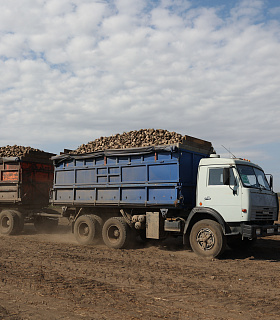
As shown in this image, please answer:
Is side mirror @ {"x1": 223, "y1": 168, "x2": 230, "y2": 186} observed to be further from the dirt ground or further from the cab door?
the dirt ground

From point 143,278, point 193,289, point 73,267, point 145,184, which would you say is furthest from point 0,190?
point 193,289

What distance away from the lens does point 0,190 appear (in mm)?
16125

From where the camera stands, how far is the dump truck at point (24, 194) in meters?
15.5

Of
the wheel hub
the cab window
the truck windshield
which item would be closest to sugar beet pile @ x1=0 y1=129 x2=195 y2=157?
the cab window

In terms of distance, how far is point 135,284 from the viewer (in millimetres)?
7051

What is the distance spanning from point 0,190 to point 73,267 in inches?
355

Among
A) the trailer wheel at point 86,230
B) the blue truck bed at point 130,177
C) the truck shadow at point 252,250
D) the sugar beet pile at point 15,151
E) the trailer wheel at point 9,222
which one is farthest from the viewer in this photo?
the sugar beet pile at point 15,151

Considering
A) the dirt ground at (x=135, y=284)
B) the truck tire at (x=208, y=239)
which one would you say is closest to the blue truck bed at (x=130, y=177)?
the truck tire at (x=208, y=239)

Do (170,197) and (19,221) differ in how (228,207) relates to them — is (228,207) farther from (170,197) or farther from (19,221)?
(19,221)

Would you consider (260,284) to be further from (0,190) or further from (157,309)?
(0,190)

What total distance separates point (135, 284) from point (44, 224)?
994cm

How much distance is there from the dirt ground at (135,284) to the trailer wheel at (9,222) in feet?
13.5

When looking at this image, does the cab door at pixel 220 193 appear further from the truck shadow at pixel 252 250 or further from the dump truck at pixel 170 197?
the truck shadow at pixel 252 250

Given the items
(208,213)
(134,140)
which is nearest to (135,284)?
(208,213)
